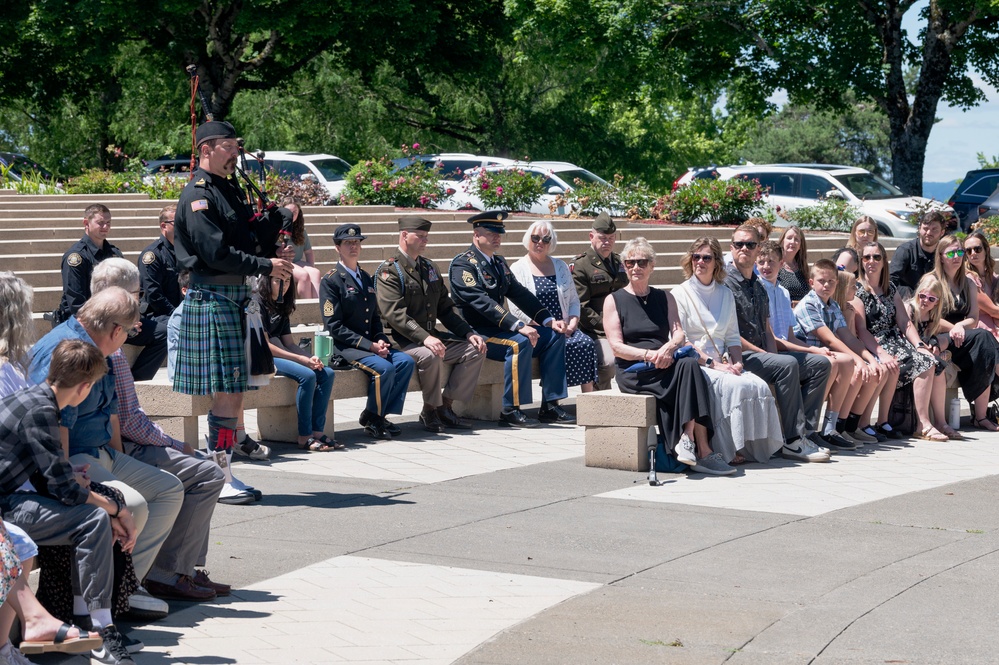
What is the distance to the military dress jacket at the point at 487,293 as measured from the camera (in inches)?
440

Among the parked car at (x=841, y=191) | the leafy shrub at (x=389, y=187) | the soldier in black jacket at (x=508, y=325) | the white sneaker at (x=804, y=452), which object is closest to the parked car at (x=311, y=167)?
the leafy shrub at (x=389, y=187)

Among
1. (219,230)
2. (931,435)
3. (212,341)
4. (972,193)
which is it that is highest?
(972,193)

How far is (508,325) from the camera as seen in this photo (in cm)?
1119

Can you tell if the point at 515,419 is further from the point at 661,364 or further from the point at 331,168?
the point at 331,168

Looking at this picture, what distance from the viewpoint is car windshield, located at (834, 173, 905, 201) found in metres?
25.5

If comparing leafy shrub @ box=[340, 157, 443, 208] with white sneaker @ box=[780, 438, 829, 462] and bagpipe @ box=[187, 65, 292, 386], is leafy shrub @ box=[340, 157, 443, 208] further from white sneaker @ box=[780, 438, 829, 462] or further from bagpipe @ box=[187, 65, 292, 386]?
bagpipe @ box=[187, 65, 292, 386]

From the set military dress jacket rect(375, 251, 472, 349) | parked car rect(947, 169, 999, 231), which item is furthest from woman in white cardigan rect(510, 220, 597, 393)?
parked car rect(947, 169, 999, 231)

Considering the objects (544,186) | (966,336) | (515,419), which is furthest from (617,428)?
(544,186)

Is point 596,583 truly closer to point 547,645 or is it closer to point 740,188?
point 547,645

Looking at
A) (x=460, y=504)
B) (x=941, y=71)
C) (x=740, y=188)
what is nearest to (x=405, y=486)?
(x=460, y=504)

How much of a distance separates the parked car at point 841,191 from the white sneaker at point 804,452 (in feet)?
48.2

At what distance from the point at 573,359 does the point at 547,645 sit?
20.8 ft

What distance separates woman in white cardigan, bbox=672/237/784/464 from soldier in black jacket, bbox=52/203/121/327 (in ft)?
15.0

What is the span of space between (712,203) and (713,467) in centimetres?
1366
